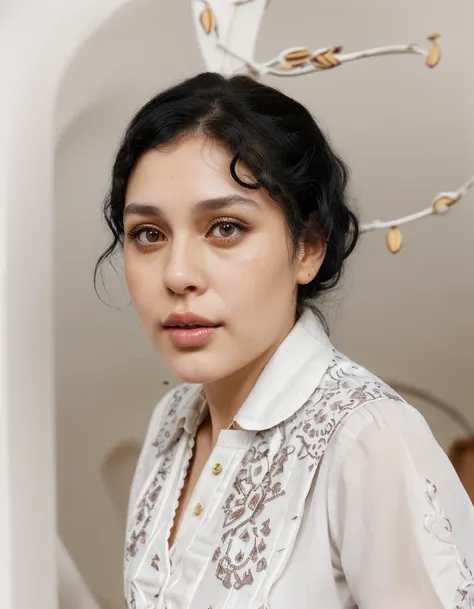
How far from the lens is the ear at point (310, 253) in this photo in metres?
0.96

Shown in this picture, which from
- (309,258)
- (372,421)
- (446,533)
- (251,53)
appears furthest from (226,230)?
(251,53)

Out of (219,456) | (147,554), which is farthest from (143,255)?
(147,554)

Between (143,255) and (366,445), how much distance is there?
33cm

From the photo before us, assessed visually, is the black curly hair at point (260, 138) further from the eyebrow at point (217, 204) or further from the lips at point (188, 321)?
the lips at point (188, 321)

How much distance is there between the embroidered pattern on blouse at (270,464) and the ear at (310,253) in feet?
0.39

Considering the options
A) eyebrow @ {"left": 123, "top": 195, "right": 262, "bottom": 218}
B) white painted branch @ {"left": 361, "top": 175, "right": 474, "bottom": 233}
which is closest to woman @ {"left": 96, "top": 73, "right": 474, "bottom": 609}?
eyebrow @ {"left": 123, "top": 195, "right": 262, "bottom": 218}

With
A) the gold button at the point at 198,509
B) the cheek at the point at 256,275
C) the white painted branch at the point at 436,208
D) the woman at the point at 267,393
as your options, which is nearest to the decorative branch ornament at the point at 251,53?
the white painted branch at the point at 436,208

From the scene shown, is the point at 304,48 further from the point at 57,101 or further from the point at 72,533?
the point at 72,533

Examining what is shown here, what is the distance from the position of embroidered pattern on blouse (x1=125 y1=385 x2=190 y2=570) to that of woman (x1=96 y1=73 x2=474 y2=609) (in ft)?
0.14

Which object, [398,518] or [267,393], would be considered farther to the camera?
[267,393]

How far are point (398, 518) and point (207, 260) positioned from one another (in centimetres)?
34

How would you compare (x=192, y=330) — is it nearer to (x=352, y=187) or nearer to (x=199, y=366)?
(x=199, y=366)

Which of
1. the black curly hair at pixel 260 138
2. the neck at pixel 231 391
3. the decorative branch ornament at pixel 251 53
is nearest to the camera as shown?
the black curly hair at pixel 260 138

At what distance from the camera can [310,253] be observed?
968mm
